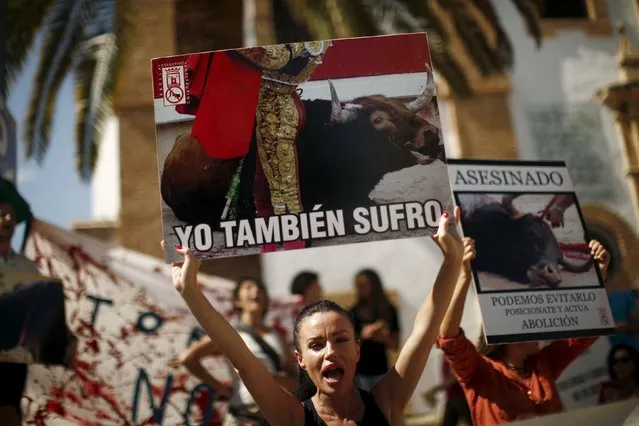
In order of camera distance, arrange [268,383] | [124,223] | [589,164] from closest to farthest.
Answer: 1. [268,383]
2. [124,223]
3. [589,164]

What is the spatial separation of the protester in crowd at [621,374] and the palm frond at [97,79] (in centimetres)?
496

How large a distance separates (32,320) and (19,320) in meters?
0.08

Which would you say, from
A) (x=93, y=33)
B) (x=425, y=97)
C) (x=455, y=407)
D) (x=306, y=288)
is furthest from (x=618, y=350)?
(x=93, y=33)

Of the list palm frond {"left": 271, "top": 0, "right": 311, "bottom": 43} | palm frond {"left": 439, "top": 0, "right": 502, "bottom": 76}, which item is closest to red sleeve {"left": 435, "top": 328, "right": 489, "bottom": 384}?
palm frond {"left": 439, "top": 0, "right": 502, "bottom": 76}

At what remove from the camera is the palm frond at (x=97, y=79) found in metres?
6.88

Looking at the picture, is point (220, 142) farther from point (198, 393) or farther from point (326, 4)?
point (326, 4)

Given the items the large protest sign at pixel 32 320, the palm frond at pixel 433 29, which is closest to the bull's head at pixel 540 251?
the large protest sign at pixel 32 320

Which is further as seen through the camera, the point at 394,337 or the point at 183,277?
the point at 394,337

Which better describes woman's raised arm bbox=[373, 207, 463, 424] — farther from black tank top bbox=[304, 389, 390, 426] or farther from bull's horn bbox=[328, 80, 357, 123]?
bull's horn bbox=[328, 80, 357, 123]

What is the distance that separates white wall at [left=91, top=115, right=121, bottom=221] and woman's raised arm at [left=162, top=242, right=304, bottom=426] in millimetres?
8101

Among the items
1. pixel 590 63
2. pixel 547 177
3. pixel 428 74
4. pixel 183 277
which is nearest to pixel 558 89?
pixel 590 63

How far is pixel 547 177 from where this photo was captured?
11.8 feet

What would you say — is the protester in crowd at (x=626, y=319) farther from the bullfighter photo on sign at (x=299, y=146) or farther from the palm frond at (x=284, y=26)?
the palm frond at (x=284, y=26)

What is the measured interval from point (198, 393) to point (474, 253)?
7.45 ft
